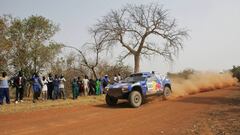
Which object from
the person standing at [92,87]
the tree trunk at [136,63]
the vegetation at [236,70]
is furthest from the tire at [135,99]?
the vegetation at [236,70]

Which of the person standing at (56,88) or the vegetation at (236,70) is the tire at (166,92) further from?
the vegetation at (236,70)

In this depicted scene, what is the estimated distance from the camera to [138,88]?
718 inches

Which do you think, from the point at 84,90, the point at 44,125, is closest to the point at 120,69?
the point at 84,90

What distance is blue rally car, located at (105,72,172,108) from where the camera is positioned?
17.6 meters

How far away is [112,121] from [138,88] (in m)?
5.51

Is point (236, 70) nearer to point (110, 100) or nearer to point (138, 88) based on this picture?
point (138, 88)

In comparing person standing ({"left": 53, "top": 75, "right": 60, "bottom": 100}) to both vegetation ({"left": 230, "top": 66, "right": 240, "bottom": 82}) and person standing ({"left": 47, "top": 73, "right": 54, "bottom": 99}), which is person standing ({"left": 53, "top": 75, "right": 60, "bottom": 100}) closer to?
person standing ({"left": 47, "top": 73, "right": 54, "bottom": 99})

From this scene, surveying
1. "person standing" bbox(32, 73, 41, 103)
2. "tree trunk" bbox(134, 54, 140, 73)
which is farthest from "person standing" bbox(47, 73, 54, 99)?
"tree trunk" bbox(134, 54, 140, 73)

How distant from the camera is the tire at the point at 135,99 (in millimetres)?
17234

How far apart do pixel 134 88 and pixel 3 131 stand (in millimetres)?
8207

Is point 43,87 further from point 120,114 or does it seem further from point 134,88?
point 120,114

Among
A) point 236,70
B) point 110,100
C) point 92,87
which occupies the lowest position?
point 110,100

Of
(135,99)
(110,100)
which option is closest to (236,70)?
(110,100)

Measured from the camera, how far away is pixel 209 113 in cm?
1430
